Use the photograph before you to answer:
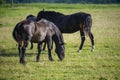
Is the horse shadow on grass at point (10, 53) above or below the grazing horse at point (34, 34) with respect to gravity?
below

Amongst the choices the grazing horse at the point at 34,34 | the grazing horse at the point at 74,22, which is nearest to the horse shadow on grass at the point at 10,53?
the grazing horse at the point at 34,34

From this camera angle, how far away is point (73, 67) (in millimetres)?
9789

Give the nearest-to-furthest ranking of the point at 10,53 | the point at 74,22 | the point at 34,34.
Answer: the point at 34,34 < the point at 10,53 < the point at 74,22

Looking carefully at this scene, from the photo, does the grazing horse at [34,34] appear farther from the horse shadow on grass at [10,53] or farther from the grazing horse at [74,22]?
the grazing horse at [74,22]

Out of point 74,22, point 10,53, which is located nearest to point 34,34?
point 10,53

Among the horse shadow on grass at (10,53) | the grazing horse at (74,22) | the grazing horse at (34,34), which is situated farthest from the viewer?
the grazing horse at (74,22)

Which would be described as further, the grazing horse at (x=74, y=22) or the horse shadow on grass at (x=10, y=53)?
the grazing horse at (x=74, y=22)

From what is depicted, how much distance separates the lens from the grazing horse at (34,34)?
9.99 metres

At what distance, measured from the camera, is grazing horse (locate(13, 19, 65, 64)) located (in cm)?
999

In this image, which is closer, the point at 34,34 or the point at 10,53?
the point at 34,34

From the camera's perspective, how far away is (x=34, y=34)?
34.0ft

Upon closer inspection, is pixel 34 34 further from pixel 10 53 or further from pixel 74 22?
pixel 74 22

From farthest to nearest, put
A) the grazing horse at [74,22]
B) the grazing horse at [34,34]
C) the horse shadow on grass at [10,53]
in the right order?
the grazing horse at [74,22] < the horse shadow on grass at [10,53] < the grazing horse at [34,34]

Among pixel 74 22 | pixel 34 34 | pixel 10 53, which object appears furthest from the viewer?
pixel 74 22
